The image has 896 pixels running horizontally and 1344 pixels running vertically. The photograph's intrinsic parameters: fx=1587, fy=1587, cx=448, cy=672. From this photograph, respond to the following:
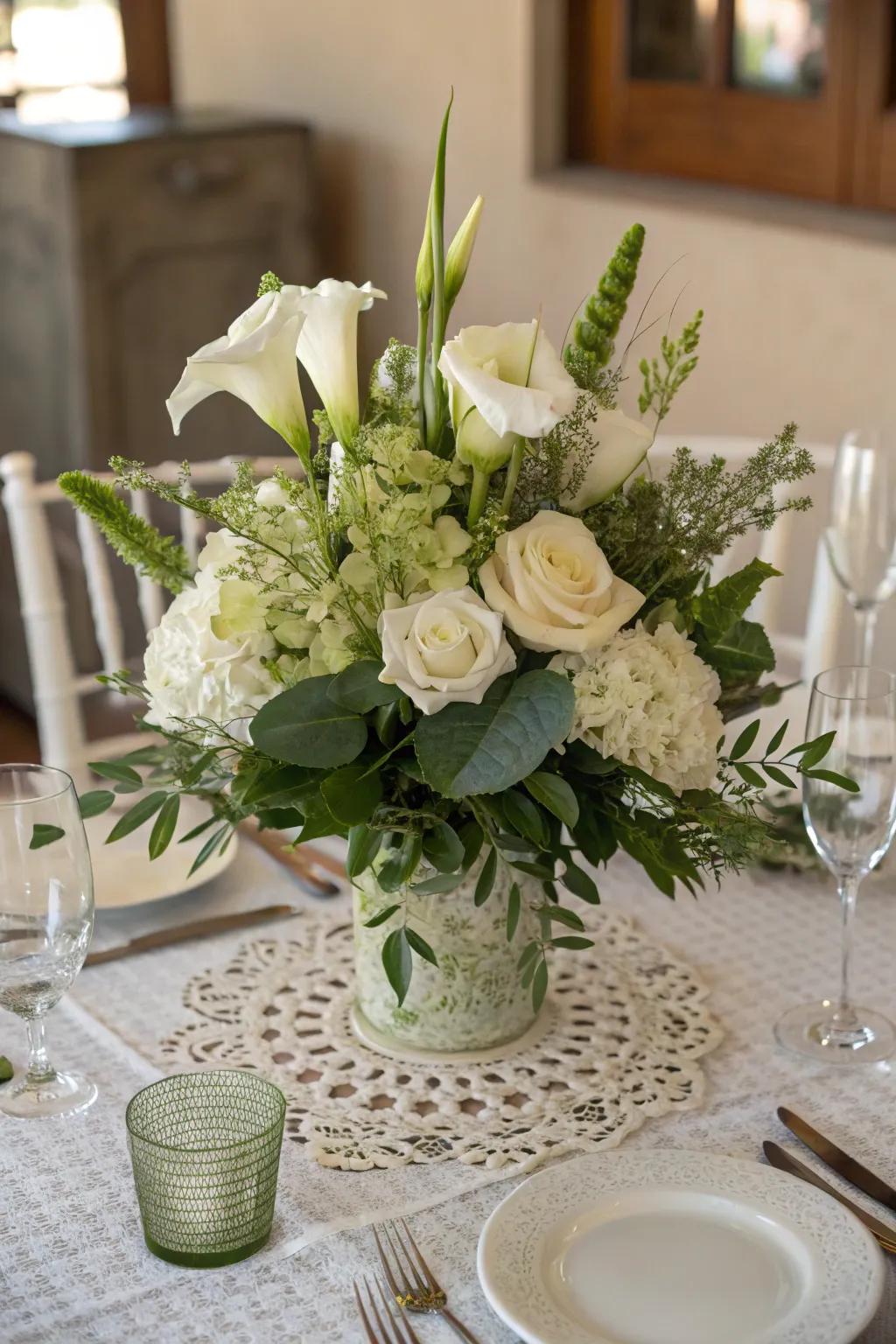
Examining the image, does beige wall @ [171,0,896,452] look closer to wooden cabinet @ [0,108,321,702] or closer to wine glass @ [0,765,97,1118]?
wooden cabinet @ [0,108,321,702]

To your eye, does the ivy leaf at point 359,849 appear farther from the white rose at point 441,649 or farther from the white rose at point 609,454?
the white rose at point 609,454

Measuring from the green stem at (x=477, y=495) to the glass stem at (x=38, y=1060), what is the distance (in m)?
0.43

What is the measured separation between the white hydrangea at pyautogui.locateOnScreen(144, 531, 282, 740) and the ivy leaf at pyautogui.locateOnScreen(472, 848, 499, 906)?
17cm

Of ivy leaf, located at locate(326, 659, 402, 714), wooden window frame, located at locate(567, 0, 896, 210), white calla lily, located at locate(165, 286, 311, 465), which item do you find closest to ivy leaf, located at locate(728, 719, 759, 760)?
ivy leaf, located at locate(326, 659, 402, 714)

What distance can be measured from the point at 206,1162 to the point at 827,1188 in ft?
1.13

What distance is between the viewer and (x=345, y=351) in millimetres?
954

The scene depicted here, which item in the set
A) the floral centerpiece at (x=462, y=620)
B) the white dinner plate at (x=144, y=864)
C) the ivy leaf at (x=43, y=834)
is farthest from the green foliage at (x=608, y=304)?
the white dinner plate at (x=144, y=864)

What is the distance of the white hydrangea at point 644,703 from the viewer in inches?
35.4

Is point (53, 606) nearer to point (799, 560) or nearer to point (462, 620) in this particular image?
point (462, 620)

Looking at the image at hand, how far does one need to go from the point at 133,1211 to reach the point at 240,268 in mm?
2272

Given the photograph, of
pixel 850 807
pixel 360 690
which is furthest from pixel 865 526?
pixel 360 690

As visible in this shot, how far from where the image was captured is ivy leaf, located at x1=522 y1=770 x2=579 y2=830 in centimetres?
90

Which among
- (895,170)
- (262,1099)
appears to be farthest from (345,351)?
(895,170)

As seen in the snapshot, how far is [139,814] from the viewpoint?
106cm
